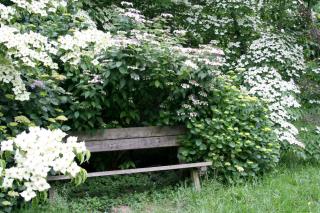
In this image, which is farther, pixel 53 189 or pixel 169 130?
pixel 169 130

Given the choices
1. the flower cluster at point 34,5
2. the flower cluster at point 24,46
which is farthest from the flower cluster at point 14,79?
the flower cluster at point 34,5

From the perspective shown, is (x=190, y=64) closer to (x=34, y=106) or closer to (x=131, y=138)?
(x=131, y=138)

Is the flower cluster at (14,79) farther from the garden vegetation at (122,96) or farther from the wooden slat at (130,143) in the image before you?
the wooden slat at (130,143)

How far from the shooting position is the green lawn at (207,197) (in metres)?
4.07

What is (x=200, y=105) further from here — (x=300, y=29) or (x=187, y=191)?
Result: (x=300, y=29)

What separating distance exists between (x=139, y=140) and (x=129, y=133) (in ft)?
0.43

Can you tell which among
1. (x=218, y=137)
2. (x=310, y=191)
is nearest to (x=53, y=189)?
(x=218, y=137)

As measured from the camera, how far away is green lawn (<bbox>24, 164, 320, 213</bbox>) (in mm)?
4066

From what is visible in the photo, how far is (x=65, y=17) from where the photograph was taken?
16.1 ft

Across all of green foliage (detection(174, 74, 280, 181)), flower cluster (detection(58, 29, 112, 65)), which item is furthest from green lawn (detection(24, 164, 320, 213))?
flower cluster (detection(58, 29, 112, 65))

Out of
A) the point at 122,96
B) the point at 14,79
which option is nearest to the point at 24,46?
the point at 14,79

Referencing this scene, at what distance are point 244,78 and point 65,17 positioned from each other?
8.71ft

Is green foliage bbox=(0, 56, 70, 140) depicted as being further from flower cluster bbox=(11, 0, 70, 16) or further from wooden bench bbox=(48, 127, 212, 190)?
flower cluster bbox=(11, 0, 70, 16)

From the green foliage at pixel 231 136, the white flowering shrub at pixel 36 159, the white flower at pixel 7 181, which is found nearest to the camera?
the white flowering shrub at pixel 36 159
